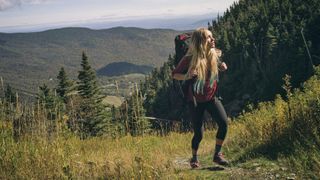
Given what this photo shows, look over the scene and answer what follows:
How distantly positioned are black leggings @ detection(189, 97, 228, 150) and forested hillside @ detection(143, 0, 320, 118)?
254 feet

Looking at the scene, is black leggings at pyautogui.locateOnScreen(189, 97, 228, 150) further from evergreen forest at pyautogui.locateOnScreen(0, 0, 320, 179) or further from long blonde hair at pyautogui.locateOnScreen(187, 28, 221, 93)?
evergreen forest at pyautogui.locateOnScreen(0, 0, 320, 179)

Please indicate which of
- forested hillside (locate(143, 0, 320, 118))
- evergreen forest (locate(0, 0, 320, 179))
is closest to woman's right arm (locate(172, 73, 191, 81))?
evergreen forest (locate(0, 0, 320, 179))

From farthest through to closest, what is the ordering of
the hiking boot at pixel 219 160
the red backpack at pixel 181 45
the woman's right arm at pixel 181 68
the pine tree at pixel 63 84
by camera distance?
1. the pine tree at pixel 63 84
2. the red backpack at pixel 181 45
3. the hiking boot at pixel 219 160
4. the woman's right arm at pixel 181 68

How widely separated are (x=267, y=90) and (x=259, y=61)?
17.9 m

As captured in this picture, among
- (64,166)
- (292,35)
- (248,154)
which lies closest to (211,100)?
(248,154)

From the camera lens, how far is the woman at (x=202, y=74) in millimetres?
6777

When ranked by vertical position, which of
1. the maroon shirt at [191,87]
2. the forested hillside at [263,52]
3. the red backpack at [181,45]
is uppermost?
the red backpack at [181,45]

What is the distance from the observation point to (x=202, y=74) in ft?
22.2

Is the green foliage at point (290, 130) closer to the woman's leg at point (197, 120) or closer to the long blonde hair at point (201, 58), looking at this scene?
the woman's leg at point (197, 120)

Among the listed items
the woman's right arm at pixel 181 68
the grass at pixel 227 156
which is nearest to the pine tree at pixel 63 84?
the grass at pixel 227 156

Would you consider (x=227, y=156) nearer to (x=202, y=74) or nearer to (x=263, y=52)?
(x=202, y=74)

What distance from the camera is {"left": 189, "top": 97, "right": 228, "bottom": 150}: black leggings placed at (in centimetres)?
698

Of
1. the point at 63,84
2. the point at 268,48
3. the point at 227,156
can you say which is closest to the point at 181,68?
the point at 227,156

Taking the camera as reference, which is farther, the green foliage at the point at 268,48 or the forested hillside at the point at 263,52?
the forested hillside at the point at 263,52
